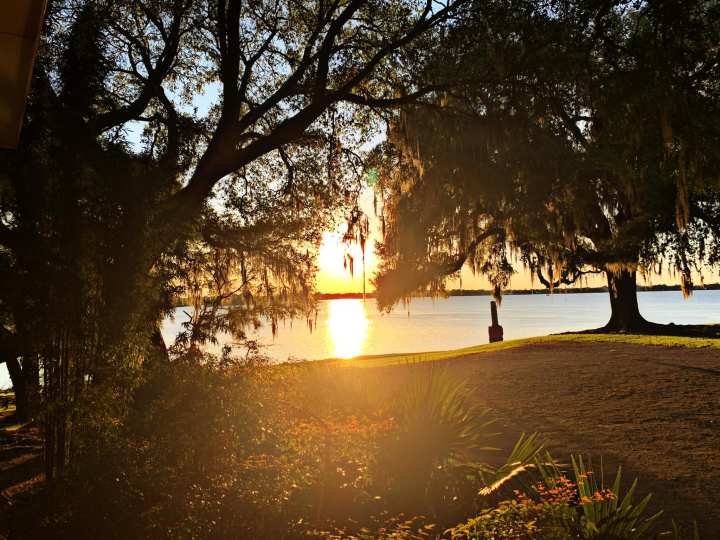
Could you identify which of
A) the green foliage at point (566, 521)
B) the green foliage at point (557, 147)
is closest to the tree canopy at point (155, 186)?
the green foliage at point (557, 147)

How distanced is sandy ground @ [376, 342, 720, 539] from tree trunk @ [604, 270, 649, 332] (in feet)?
32.1

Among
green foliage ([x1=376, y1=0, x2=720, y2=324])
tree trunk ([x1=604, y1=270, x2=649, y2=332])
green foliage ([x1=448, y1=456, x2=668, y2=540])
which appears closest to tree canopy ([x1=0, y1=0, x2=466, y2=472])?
green foliage ([x1=376, y1=0, x2=720, y2=324])

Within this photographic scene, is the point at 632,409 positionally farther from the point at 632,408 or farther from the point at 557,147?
the point at 557,147

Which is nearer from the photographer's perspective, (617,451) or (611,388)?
(617,451)

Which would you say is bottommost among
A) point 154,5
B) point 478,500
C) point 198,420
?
point 478,500

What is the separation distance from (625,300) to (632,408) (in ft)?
61.2

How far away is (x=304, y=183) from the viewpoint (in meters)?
14.9

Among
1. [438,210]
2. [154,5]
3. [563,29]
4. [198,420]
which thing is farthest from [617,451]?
[438,210]

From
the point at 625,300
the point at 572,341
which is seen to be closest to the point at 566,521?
the point at 572,341

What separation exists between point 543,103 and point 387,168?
5.10 m

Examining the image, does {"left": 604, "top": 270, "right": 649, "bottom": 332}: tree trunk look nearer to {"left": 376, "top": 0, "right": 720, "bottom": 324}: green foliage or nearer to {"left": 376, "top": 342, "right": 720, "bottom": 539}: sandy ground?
{"left": 376, "top": 0, "right": 720, "bottom": 324}: green foliage

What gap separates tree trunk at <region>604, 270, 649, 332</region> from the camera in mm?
26406

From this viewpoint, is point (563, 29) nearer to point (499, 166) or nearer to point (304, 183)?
point (499, 166)

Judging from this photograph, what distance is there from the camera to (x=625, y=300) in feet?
87.6
